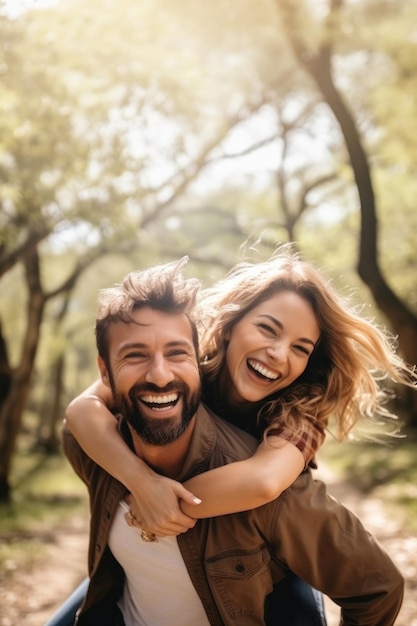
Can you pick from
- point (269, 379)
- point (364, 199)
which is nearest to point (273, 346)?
point (269, 379)

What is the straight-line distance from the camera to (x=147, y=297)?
8.48 ft

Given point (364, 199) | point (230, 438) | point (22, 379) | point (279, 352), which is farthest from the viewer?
point (22, 379)

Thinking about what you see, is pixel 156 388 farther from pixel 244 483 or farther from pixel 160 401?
pixel 244 483

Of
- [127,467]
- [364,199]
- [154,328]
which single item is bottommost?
[127,467]

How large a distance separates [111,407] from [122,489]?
1.62 feet

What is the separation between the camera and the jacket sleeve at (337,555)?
7.45 ft

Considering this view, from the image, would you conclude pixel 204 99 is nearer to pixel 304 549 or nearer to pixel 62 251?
pixel 62 251

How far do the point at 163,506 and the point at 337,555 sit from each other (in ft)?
2.20

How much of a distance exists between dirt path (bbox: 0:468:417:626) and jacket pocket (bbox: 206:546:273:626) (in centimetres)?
346

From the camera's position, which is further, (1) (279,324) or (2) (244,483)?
(1) (279,324)

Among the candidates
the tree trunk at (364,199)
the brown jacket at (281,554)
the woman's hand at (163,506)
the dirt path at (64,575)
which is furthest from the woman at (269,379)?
the tree trunk at (364,199)

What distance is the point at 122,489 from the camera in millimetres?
2701

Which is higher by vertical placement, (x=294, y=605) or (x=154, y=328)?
(x=154, y=328)

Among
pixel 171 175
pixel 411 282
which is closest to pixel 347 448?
pixel 411 282
